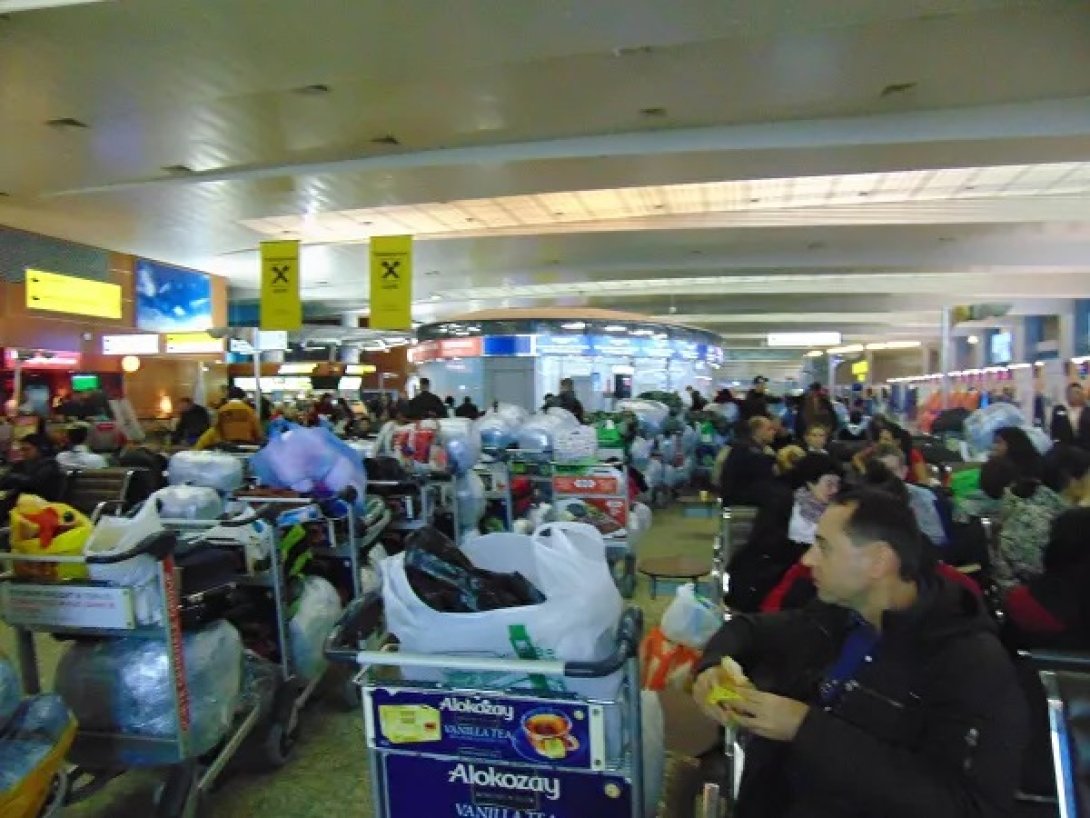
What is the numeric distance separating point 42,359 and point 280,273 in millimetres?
4900

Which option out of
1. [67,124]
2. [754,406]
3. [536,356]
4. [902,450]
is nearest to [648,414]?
[754,406]

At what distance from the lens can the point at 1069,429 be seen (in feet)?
30.2

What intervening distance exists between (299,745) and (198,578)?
108cm

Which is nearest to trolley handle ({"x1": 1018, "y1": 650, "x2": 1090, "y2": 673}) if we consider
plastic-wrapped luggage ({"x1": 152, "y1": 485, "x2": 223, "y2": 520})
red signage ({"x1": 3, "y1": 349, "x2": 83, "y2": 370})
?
plastic-wrapped luggage ({"x1": 152, "y1": 485, "x2": 223, "y2": 520})

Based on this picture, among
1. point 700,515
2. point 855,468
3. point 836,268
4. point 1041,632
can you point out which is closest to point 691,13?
point 855,468

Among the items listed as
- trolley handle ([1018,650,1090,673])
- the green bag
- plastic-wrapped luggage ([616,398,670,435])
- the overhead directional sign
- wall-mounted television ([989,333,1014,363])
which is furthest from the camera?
wall-mounted television ([989,333,1014,363])

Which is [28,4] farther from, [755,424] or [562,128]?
[755,424]

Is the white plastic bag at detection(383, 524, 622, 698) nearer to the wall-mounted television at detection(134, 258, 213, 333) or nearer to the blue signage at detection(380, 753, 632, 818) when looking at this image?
the blue signage at detection(380, 753, 632, 818)

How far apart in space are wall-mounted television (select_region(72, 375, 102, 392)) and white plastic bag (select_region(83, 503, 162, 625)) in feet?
40.1

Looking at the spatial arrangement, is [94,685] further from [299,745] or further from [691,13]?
[691,13]

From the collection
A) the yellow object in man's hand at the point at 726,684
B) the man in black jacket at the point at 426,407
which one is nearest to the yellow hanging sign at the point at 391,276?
the man in black jacket at the point at 426,407

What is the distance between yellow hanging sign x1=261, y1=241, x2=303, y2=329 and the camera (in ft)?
33.7

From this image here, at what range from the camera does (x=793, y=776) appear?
1651 mm

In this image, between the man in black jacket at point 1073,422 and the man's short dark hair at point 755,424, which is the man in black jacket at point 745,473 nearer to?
the man's short dark hair at point 755,424
